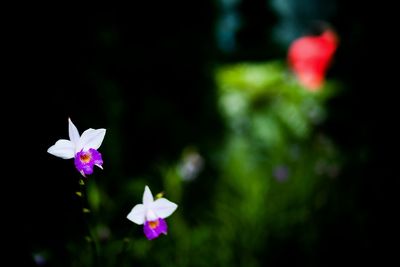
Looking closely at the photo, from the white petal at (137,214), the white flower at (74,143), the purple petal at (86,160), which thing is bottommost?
the white petal at (137,214)

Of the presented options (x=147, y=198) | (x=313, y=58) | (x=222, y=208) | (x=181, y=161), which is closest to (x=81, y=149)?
(x=147, y=198)

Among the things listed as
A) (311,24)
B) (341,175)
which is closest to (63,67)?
(341,175)

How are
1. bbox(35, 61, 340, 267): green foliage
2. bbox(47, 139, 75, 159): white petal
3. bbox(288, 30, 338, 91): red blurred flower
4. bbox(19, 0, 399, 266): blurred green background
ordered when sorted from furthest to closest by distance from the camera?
1. bbox(288, 30, 338, 91): red blurred flower
2. bbox(35, 61, 340, 267): green foliage
3. bbox(19, 0, 399, 266): blurred green background
4. bbox(47, 139, 75, 159): white petal

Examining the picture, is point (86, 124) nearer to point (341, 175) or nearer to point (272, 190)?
point (272, 190)

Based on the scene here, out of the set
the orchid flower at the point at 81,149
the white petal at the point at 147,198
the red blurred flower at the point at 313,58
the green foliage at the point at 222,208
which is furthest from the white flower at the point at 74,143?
the red blurred flower at the point at 313,58

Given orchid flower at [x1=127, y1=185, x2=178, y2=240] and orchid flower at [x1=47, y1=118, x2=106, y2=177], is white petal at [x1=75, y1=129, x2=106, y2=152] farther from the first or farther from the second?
orchid flower at [x1=127, y1=185, x2=178, y2=240]

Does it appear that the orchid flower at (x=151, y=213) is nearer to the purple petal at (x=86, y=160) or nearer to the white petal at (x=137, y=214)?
the white petal at (x=137, y=214)

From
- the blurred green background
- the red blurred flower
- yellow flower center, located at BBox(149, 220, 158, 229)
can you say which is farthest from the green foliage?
the red blurred flower
